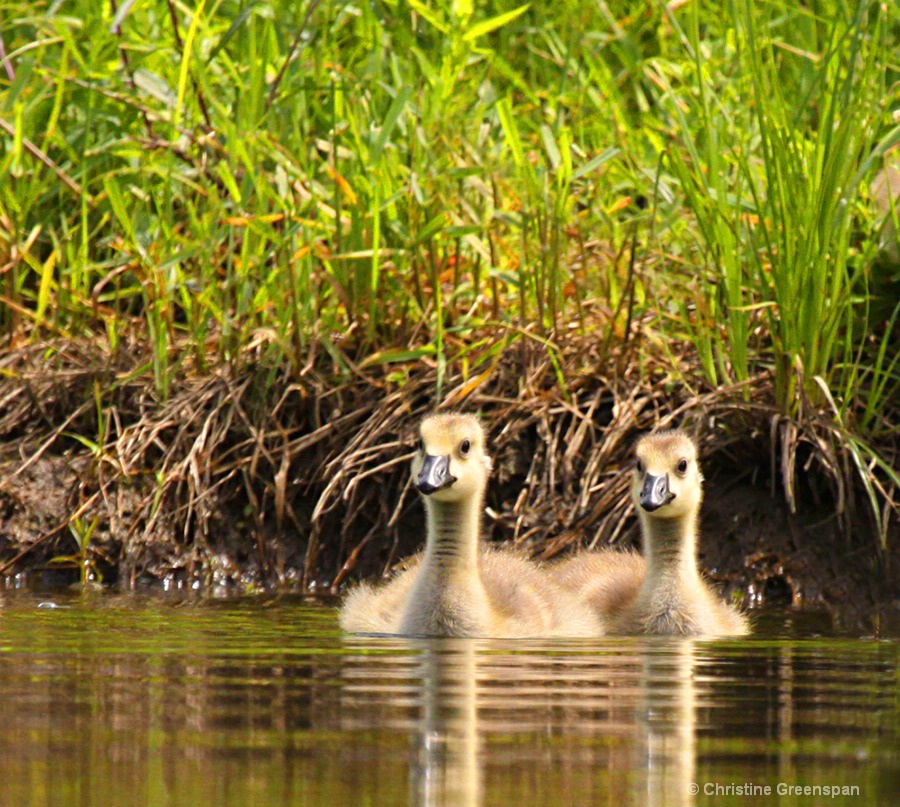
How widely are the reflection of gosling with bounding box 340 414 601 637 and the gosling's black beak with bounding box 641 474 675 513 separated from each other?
0.51 meters

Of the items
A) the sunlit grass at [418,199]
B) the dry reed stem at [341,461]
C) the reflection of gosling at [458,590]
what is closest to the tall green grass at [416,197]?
the sunlit grass at [418,199]

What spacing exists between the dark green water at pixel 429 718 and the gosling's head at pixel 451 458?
549 millimetres

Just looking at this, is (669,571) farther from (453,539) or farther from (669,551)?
(453,539)

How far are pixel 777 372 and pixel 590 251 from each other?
4.20 ft

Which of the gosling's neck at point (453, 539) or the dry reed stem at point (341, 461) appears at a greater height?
the dry reed stem at point (341, 461)

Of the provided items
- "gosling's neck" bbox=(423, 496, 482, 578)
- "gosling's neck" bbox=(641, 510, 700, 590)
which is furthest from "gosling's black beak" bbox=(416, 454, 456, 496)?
"gosling's neck" bbox=(641, 510, 700, 590)

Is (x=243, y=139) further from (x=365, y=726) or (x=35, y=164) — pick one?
(x=365, y=726)

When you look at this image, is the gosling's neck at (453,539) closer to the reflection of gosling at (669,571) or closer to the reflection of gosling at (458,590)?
the reflection of gosling at (458,590)

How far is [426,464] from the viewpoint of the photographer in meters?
6.20

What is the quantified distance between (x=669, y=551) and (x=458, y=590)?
83 centimetres

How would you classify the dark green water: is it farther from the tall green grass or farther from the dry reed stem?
the tall green grass

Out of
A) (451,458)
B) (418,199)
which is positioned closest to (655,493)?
(451,458)

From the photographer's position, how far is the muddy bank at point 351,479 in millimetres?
7617

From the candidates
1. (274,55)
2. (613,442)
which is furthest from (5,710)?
(274,55)
